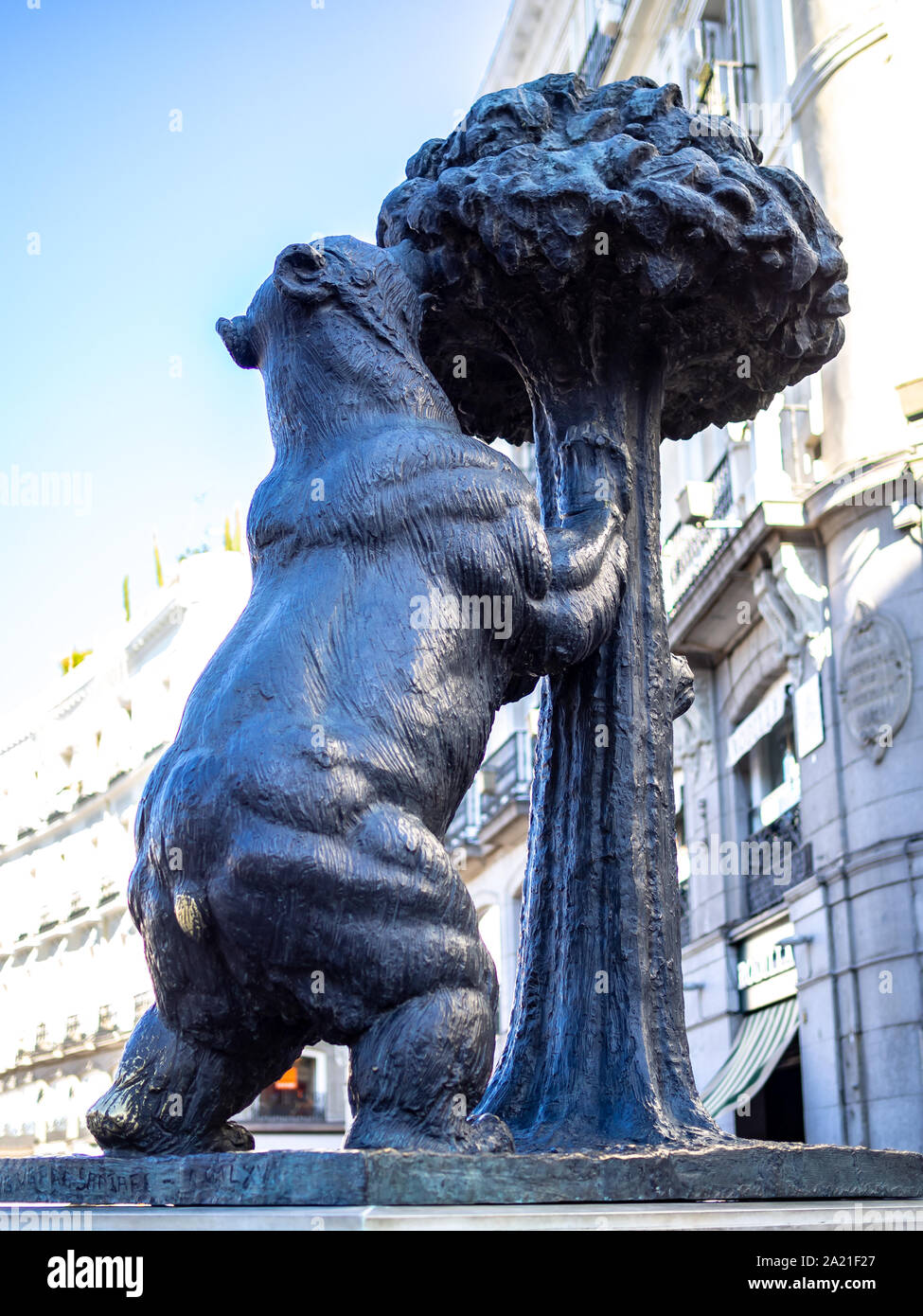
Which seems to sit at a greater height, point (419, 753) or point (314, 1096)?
point (419, 753)

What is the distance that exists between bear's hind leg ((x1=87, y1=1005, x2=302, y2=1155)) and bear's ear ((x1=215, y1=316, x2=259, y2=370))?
4.67 ft

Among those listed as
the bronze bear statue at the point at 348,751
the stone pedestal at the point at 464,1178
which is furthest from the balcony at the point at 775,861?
the bronze bear statue at the point at 348,751

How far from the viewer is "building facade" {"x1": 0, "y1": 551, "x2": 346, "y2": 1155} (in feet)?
124

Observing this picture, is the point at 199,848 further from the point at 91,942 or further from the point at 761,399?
the point at 91,942

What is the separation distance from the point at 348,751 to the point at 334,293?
106cm

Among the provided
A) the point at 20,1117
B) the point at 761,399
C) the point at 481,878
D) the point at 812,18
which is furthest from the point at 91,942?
the point at 761,399

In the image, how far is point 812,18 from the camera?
15961 mm

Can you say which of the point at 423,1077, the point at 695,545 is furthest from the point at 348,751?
the point at 695,545

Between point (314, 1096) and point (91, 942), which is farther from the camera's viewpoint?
point (91, 942)

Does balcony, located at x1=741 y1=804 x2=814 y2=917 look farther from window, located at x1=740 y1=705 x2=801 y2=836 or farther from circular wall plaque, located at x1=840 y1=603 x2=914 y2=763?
circular wall plaque, located at x1=840 y1=603 x2=914 y2=763

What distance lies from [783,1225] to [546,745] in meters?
1.40

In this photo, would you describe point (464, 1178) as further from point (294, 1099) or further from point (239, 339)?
point (294, 1099)

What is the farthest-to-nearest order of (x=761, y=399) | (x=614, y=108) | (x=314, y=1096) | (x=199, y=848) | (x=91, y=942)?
1. (x=91, y=942)
2. (x=314, y=1096)
3. (x=761, y=399)
4. (x=614, y=108)
5. (x=199, y=848)

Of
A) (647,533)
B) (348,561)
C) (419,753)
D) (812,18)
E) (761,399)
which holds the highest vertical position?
(812,18)
